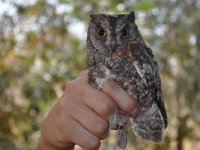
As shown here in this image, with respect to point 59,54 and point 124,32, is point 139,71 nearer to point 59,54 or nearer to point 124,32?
point 124,32

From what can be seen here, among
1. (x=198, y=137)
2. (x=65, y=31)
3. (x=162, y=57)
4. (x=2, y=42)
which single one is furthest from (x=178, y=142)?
(x=2, y=42)

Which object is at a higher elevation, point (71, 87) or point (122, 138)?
point (71, 87)

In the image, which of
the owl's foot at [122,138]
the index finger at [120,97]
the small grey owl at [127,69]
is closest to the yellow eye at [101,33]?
the small grey owl at [127,69]

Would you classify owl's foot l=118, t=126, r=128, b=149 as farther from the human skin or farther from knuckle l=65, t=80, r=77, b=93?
knuckle l=65, t=80, r=77, b=93

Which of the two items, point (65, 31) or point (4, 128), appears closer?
point (4, 128)

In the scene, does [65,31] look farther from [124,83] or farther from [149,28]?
[124,83]

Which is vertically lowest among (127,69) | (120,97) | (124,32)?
(120,97)

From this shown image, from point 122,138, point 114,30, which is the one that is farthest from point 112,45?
point 122,138
